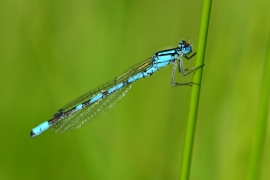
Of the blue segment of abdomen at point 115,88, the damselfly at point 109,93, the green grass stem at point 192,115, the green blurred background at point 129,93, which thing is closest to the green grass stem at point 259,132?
the green grass stem at point 192,115

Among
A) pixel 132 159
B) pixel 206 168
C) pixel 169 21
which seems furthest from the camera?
pixel 169 21

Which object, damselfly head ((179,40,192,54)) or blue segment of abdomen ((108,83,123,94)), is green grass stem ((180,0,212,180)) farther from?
blue segment of abdomen ((108,83,123,94))

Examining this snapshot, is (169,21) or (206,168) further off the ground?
(169,21)

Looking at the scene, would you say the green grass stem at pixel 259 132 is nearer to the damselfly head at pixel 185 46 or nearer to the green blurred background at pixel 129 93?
the green blurred background at pixel 129 93

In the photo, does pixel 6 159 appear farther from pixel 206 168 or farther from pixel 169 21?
pixel 169 21

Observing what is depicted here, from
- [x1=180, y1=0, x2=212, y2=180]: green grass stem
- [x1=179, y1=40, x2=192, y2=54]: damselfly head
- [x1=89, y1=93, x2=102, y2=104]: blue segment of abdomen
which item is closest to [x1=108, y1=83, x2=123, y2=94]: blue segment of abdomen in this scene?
[x1=89, y1=93, x2=102, y2=104]: blue segment of abdomen

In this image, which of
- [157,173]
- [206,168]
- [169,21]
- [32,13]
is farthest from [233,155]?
[32,13]
